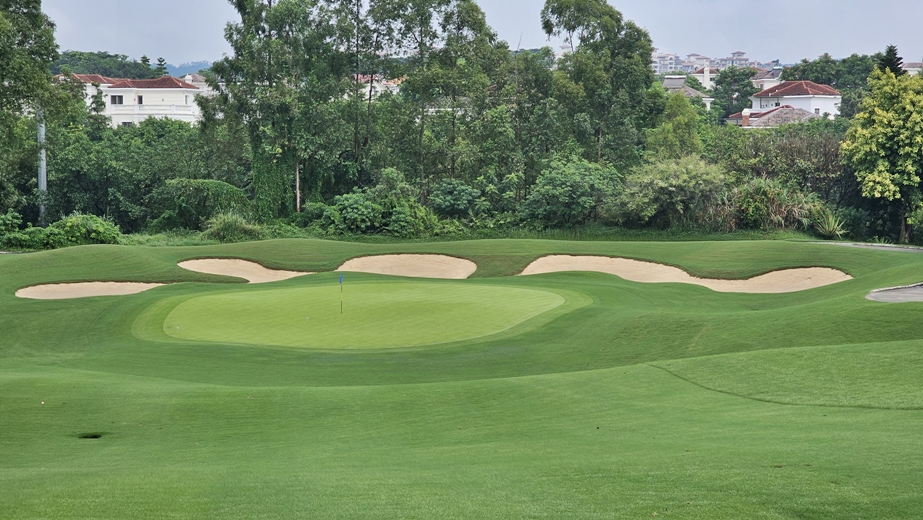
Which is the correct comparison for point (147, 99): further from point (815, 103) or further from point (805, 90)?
point (815, 103)

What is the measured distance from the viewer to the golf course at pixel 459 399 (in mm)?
7277

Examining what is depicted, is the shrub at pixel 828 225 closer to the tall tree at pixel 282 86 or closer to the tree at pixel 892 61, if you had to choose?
the tree at pixel 892 61

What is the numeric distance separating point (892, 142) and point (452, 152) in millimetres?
20944

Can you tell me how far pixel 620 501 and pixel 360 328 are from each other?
12073 millimetres

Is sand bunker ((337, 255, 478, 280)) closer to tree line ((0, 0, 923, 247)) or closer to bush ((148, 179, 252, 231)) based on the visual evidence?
tree line ((0, 0, 923, 247))

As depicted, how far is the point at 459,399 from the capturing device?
1223 cm

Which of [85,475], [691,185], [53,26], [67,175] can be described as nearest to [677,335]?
[85,475]

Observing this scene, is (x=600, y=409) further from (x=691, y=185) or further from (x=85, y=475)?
(x=691, y=185)

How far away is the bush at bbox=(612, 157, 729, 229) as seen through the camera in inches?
1610

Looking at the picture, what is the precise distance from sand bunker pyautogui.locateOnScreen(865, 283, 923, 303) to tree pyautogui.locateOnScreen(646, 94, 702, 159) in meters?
28.5

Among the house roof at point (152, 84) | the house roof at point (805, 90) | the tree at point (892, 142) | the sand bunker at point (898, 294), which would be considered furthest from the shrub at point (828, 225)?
the house roof at point (152, 84)

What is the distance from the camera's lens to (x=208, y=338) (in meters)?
17.9

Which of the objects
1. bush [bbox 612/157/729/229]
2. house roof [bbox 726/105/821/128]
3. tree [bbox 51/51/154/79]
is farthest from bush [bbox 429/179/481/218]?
tree [bbox 51/51/154/79]

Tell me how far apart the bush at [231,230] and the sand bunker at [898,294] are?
29068mm
